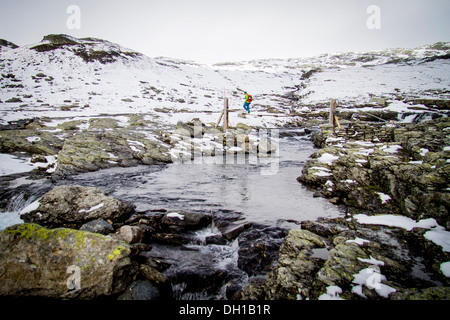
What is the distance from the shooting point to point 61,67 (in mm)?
35219

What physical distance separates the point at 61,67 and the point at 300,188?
44.0m

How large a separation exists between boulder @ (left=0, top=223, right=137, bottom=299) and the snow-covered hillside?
49.4 feet

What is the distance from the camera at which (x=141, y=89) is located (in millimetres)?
31938

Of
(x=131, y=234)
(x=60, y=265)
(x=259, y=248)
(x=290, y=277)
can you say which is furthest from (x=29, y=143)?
(x=290, y=277)

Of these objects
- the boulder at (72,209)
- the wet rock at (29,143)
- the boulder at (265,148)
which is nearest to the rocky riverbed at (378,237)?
the boulder at (72,209)

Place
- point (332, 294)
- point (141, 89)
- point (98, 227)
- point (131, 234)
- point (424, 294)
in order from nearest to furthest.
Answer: point (424, 294) → point (332, 294) → point (131, 234) → point (98, 227) → point (141, 89)

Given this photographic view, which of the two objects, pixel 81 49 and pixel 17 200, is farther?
pixel 81 49

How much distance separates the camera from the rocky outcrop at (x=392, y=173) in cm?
448

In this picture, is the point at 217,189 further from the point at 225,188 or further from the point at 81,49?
the point at 81,49

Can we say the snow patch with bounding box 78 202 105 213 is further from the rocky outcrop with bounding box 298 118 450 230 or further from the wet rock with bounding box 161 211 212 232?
the rocky outcrop with bounding box 298 118 450 230

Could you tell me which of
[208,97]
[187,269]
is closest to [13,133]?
[187,269]

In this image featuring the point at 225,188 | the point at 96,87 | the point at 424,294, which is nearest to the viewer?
the point at 424,294

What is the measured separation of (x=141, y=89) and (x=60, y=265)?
3282cm
